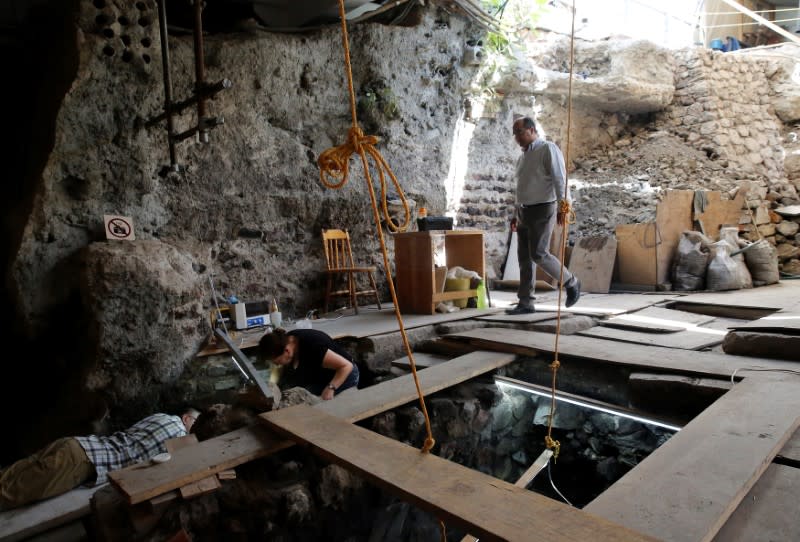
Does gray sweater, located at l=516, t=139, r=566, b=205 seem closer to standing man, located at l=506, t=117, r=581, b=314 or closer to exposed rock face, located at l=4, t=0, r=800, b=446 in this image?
standing man, located at l=506, t=117, r=581, b=314

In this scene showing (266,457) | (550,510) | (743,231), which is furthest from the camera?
(743,231)

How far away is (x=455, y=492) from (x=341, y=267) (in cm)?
366

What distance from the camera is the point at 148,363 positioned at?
10.5 feet

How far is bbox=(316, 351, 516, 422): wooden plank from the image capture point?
2.21 m

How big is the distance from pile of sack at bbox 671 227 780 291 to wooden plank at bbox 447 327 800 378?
9.47 feet

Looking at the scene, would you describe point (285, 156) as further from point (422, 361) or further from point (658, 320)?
point (658, 320)

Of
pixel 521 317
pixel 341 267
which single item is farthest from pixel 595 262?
pixel 341 267

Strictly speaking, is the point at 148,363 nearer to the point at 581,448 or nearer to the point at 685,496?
the point at 581,448

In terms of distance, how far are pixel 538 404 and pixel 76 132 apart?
3.69 m

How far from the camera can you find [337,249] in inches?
195

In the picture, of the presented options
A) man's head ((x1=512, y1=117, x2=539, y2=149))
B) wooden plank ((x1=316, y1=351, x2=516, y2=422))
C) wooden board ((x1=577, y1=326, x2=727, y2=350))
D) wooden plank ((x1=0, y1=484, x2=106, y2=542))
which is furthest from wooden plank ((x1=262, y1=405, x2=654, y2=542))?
man's head ((x1=512, y1=117, x2=539, y2=149))

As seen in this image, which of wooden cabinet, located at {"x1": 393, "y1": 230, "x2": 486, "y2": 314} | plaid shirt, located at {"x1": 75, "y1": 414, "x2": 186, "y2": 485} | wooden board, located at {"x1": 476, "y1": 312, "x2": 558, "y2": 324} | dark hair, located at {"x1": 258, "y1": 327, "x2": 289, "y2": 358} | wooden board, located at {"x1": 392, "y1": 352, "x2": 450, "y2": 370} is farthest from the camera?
wooden cabinet, located at {"x1": 393, "y1": 230, "x2": 486, "y2": 314}

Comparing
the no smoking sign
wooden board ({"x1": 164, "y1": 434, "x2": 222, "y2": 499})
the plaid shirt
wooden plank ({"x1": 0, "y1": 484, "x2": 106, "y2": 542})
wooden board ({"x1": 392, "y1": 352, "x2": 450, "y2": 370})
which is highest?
the no smoking sign

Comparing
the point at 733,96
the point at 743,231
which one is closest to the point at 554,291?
the point at 743,231
